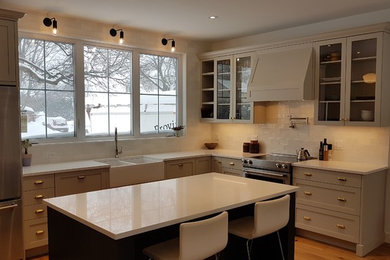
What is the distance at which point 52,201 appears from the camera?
2.51 meters

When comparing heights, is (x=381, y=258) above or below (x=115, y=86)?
below

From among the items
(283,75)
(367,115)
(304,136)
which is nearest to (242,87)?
(283,75)

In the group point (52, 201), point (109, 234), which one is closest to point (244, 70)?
point (52, 201)

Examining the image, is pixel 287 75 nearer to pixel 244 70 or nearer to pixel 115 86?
pixel 244 70

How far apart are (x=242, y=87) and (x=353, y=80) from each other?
5.36 feet

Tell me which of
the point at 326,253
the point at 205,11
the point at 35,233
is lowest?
the point at 326,253

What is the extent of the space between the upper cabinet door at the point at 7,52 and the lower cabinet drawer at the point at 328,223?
341cm

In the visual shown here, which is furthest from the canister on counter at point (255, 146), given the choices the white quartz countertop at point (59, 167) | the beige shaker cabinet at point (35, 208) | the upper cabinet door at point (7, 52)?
the upper cabinet door at point (7, 52)

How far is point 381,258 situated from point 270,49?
111 inches

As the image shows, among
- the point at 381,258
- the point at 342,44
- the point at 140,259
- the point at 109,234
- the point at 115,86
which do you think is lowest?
the point at 381,258

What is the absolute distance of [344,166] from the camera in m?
4.01

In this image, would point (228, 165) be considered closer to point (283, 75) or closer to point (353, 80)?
point (283, 75)

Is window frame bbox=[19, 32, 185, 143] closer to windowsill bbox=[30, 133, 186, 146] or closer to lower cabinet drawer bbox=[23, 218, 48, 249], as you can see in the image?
windowsill bbox=[30, 133, 186, 146]

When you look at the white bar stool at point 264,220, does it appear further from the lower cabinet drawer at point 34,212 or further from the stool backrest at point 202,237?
the lower cabinet drawer at point 34,212
